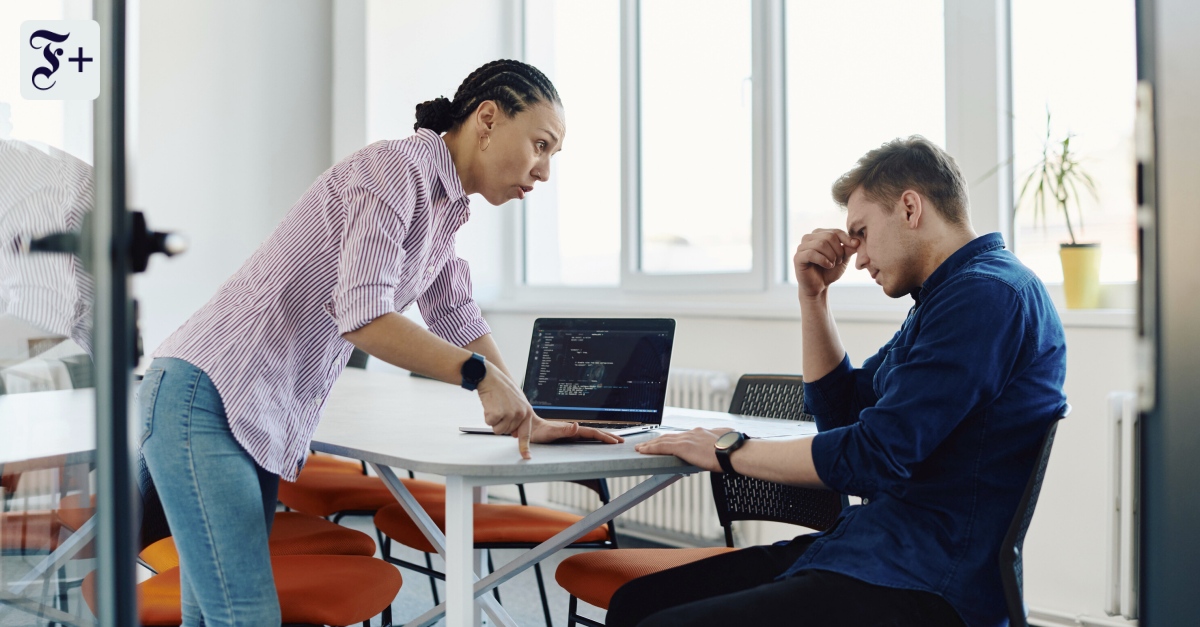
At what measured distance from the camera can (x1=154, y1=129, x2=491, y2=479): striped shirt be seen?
4.73 feet

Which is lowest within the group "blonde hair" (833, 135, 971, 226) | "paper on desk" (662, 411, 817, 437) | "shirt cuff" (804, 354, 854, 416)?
"paper on desk" (662, 411, 817, 437)

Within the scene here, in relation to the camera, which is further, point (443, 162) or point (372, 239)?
→ point (443, 162)

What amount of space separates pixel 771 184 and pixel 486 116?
216 cm

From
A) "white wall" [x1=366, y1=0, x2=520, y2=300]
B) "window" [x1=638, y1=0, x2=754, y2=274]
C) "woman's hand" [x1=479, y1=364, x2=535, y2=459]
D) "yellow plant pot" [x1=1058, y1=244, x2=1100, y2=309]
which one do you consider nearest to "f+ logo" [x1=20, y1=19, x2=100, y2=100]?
"woman's hand" [x1=479, y1=364, x2=535, y2=459]

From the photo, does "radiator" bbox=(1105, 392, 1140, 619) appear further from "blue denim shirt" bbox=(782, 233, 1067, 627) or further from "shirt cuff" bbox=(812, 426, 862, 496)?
"shirt cuff" bbox=(812, 426, 862, 496)

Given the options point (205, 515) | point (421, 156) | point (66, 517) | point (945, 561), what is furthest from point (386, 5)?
point (66, 517)

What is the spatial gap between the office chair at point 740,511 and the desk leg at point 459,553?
35 centimetres

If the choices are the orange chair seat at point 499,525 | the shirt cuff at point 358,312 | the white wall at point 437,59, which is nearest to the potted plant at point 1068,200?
the orange chair seat at point 499,525

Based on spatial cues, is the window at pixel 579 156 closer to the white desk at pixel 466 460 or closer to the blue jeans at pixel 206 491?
the white desk at pixel 466 460

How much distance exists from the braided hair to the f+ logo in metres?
1.02

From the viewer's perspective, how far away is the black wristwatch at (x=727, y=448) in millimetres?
1578

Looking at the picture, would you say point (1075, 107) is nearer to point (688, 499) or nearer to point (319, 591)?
point (688, 499)

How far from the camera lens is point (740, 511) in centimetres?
223

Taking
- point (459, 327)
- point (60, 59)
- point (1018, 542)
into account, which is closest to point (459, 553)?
point (459, 327)
